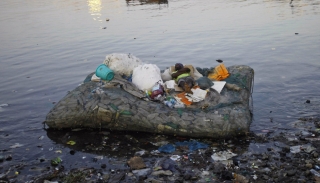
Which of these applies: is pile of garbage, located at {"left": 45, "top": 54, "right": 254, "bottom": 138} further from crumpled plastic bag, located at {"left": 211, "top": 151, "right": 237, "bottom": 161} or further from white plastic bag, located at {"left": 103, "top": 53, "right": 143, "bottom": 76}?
crumpled plastic bag, located at {"left": 211, "top": 151, "right": 237, "bottom": 161}

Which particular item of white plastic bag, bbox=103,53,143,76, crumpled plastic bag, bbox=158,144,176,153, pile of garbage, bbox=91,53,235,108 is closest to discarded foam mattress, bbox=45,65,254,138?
pile of garbage, bbox=91,53,235,108

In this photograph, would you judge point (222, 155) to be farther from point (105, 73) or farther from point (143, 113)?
point (105, 73)

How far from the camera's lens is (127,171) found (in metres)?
4.59

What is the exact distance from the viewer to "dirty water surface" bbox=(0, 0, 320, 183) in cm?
457

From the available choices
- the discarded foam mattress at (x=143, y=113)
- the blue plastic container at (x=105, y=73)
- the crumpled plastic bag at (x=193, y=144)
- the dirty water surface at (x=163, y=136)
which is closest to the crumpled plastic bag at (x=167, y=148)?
the dirty water surface at (x=163, y=136)

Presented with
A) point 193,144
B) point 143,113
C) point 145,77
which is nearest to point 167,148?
point 193,144

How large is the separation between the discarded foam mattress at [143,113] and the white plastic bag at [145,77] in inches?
6.2

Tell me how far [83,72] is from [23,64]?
2.44m

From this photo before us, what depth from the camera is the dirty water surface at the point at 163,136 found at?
457 cm

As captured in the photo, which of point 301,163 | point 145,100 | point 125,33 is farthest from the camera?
point 125,33

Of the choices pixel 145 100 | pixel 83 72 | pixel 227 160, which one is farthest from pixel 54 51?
pixel 227 160

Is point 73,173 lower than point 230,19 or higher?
lower

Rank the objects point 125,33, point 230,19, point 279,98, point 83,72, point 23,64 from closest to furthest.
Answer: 1. point 279,98
2. point 83,72
3. point 23,64
4. point 125,33
5. point 230,19

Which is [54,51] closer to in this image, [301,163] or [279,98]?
[279,98]
